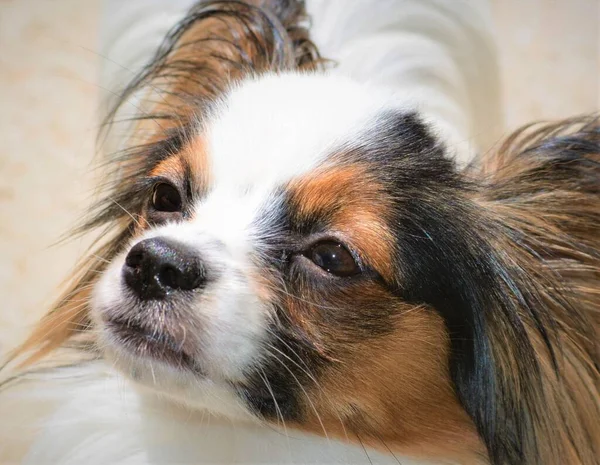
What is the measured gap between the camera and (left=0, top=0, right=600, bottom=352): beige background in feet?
6.89

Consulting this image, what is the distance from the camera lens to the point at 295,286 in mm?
1007

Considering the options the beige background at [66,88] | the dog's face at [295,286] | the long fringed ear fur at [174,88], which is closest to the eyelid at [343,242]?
the dog's face at [295,286]

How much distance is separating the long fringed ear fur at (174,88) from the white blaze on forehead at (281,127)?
0.13 meters

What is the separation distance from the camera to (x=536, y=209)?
1.08 meters

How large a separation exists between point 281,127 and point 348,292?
0.29 metres

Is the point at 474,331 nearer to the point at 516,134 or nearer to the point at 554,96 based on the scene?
the point at 516,134

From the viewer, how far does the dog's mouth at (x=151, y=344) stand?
0.95 m

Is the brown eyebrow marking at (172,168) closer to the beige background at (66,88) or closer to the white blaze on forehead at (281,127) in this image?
the white blaze on forehead at (281,127)

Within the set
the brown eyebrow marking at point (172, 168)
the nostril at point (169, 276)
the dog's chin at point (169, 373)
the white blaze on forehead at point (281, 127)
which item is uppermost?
the white blaze on forehead at point (281, 127)

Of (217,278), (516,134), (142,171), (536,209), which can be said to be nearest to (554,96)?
(516,134)

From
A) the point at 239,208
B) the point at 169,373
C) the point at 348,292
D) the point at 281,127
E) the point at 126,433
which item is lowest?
Result: the point at 126,433

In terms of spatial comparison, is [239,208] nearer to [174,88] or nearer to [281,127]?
[281,127]

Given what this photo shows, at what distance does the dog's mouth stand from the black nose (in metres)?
0.05

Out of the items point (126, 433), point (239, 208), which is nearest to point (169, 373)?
point (239, 208)
